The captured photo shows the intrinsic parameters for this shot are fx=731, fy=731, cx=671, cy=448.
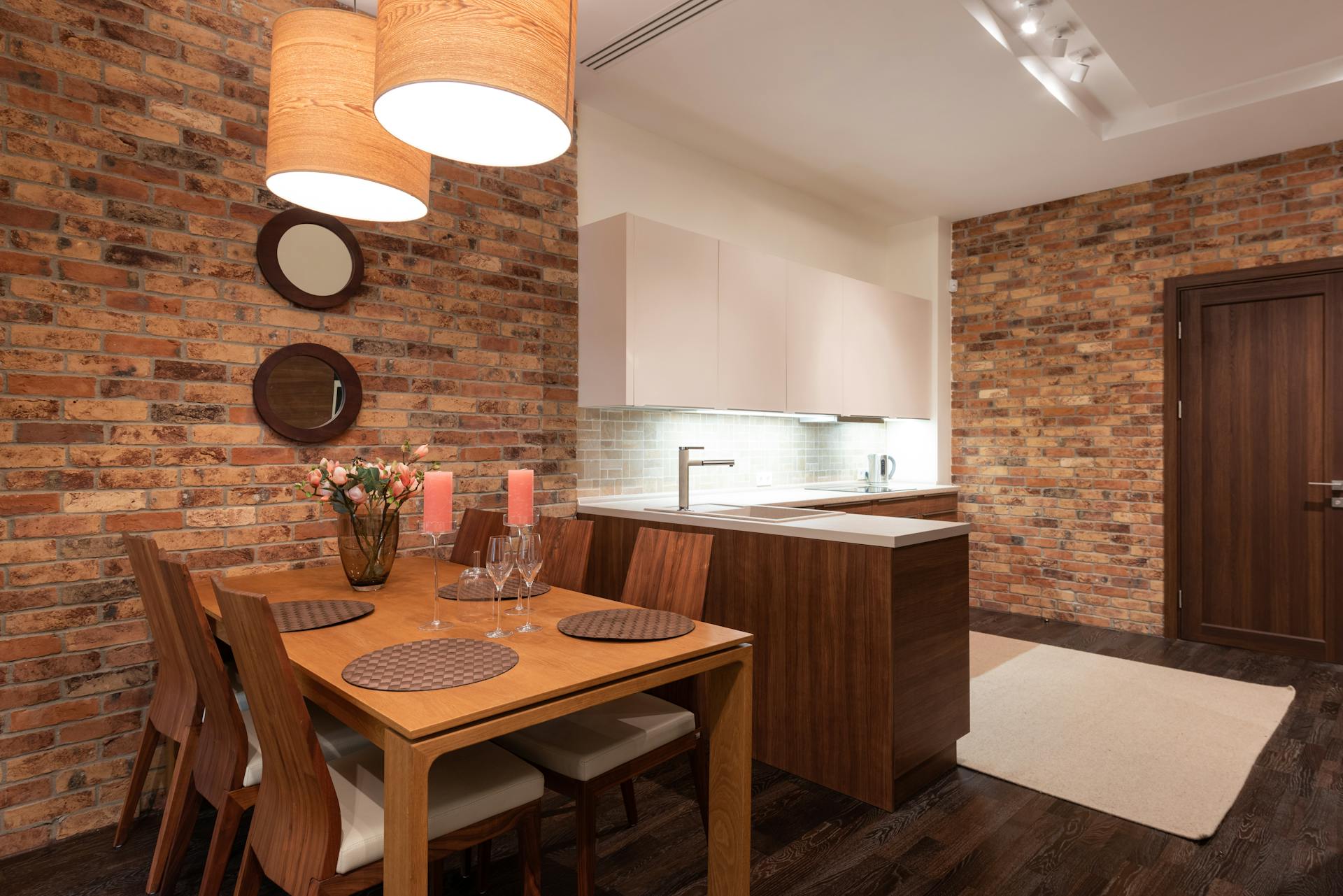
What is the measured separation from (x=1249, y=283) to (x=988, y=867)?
3.87 metres

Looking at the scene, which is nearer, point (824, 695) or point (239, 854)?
point (239, 854)

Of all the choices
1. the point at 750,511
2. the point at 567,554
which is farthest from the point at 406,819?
the point at 750,511

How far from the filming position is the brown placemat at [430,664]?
1372 mm

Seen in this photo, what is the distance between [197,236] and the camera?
94.2 inches

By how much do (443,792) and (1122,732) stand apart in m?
2.77

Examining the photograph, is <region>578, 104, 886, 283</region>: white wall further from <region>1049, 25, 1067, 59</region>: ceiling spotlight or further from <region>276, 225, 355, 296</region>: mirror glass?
<region>1049, 25, 1067, 59</region>: ceiling spotlight

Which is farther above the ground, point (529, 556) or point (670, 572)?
point (529, 556)

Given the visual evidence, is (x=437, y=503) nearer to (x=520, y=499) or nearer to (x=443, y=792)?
(x=520, y=499)

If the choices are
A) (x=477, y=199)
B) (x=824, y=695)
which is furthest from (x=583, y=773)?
(x=477, y=199)

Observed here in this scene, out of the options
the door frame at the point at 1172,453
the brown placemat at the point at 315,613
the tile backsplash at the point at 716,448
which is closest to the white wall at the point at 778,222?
the tile backsplash at the point at 716,448

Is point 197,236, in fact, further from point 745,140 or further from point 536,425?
point 745,140

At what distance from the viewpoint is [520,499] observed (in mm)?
2047

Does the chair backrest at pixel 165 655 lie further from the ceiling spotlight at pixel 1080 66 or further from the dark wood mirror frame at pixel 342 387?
the ceiling spotlight at pixel 1080 66

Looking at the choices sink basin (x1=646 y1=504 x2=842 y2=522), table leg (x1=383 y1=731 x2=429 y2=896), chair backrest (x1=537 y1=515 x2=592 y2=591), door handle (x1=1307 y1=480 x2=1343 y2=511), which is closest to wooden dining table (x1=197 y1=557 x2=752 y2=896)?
table leg (x1=383 y1=731 x2=429 y2=896)
